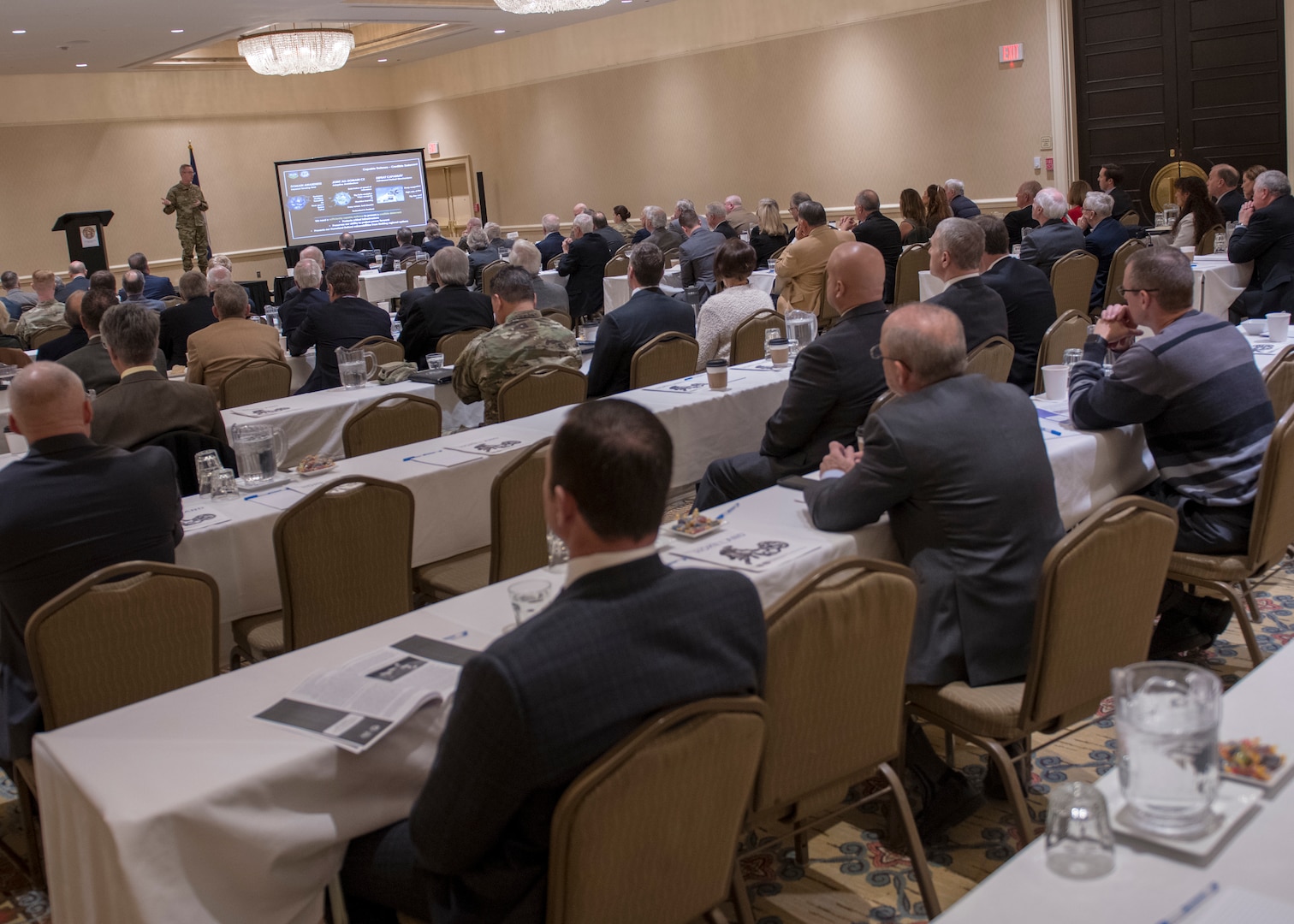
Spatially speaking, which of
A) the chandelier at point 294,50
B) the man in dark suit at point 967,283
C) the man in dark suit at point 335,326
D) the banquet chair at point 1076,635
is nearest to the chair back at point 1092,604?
the banquet chair at point 1076,635

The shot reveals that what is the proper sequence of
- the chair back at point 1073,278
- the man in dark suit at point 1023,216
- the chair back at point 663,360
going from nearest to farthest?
the chair back at point 663,360 < the chair back at point 1073,278 < the man in dark suit at point 1023,216

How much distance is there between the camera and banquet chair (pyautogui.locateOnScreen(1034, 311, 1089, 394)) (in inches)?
203

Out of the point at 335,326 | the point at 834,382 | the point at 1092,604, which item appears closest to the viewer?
the point at 1092,604

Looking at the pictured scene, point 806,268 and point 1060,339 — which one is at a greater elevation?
point 806,268

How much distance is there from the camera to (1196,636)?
3777mm

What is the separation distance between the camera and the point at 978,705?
8.67ft

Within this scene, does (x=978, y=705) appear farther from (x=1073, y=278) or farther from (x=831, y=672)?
(x=1073, y=278)

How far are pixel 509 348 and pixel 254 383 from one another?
67.9 inches

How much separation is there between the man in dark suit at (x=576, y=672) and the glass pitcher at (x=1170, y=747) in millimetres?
562

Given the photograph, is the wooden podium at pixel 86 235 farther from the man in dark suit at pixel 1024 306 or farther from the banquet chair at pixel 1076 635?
the banquet chair at pixel 1076 635

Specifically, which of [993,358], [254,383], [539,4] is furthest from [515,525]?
[539,4]

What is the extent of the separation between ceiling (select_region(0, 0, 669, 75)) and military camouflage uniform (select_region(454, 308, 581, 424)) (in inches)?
319

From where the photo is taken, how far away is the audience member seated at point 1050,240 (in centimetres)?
832

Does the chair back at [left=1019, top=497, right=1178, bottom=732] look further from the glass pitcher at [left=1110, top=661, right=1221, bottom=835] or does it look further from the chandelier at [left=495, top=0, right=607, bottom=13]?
the chandelier at [left=495, top=0, right=607, bottom=13]
